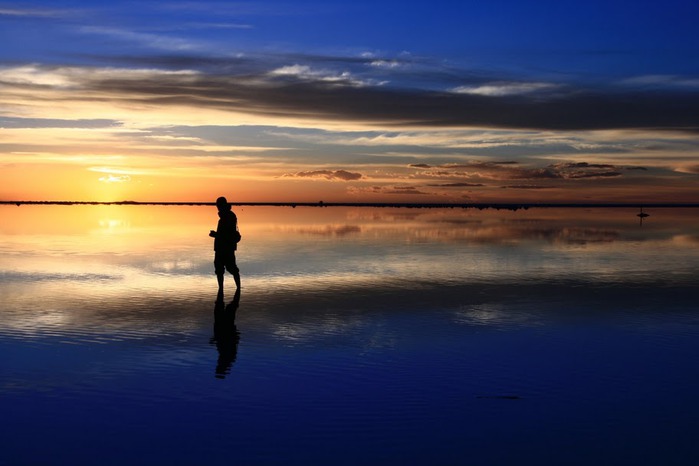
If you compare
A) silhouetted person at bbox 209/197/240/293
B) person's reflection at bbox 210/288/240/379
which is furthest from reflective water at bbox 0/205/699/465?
silhouetted person at bbox 209/197/240/293

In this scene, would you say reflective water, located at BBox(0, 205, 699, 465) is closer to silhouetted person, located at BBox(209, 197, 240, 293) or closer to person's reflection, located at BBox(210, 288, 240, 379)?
person's reflection, located at BBox(210, 288, 240, 379)

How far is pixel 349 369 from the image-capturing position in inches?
401

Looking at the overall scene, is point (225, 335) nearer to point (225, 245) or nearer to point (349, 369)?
point (349, 369)

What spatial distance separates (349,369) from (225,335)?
3.14 metres

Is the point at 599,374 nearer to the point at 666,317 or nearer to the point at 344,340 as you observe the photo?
the point at 344,340

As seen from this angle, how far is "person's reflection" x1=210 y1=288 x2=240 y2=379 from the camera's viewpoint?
10391 millimetres

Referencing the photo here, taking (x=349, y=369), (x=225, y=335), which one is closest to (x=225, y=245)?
(x=225, y=335)

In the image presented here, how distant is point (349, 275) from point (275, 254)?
7472 millimetres

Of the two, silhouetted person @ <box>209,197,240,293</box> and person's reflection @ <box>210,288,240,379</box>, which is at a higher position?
silhouetted person @ <box>209,197,240,293</box>

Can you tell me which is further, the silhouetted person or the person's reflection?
the silhouetted person

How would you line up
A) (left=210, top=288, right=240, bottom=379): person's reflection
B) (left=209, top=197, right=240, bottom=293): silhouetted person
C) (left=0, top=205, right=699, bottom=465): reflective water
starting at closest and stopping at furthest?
1. (left=0, top=205, right=699, bottom=465): reflective water
2. (left=210, top=288, right=240, bottom=379): person's reflection
3. (left=209, top=197, right=240, bottom=293): silhouetted person

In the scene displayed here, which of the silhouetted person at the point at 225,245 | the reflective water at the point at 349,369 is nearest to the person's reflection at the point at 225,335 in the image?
the reflective water at the point at 349,369

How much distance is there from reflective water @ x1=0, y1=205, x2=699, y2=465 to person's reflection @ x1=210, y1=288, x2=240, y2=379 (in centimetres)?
7

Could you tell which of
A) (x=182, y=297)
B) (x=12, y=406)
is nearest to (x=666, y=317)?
(x=182, y=297)
